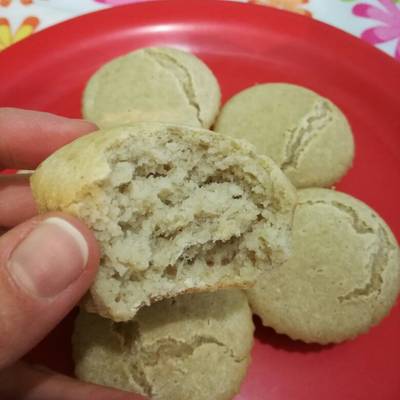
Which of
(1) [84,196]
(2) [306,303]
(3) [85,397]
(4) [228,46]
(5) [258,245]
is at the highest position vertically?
(4) [228,46]

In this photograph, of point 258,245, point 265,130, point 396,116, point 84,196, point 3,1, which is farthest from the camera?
point 3,1

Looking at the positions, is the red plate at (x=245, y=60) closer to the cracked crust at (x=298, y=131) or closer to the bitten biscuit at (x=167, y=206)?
the cracked crust at (x=298, y=131)

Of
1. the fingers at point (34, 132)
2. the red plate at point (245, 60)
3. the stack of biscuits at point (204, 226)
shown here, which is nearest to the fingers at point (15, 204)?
the fingers at point (34, 132)

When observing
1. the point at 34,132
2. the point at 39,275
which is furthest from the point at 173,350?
the point at 34,132

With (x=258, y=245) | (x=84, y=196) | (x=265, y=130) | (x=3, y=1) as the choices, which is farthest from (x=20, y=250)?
(x=3, y=1)

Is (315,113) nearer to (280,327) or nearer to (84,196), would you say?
(280,327)
